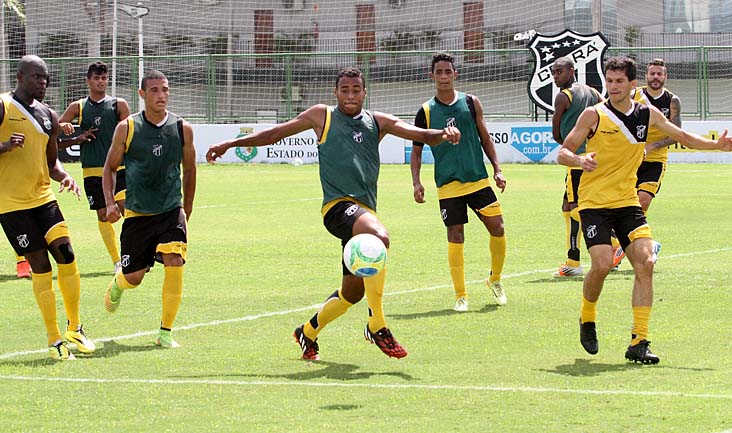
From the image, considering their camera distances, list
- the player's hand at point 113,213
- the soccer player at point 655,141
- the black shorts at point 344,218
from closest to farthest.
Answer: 1. the black shorts at point 344,218
2. the player's hand at point 113,213
3. the soccer player at point 655,141

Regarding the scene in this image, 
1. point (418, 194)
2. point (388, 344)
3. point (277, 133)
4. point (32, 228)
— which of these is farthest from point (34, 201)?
point (418, 194)

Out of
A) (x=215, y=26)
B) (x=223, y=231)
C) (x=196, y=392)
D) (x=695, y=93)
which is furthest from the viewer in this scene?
(x=215, y=26)

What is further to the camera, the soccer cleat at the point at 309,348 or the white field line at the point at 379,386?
the soccer cleat at the point at 309,348

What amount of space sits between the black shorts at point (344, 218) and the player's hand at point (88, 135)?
5963 millimetres

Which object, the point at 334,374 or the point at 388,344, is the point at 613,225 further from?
the point at 334,374

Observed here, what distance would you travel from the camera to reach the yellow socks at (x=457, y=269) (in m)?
12.0

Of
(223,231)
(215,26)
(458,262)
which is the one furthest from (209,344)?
(215,26)

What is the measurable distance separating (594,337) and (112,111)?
7.90m

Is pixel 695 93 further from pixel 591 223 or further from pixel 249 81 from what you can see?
pixel 591 223

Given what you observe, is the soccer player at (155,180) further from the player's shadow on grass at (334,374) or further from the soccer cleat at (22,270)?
the soccer cleat at (22,270)

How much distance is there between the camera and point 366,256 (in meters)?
8.62

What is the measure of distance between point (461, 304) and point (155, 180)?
332 cm

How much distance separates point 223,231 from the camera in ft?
65.4

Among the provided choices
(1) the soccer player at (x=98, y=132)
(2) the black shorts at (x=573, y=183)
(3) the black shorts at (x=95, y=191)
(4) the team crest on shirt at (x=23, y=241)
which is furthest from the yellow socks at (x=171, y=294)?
(2) the black shorts at (x=573, y=183)
